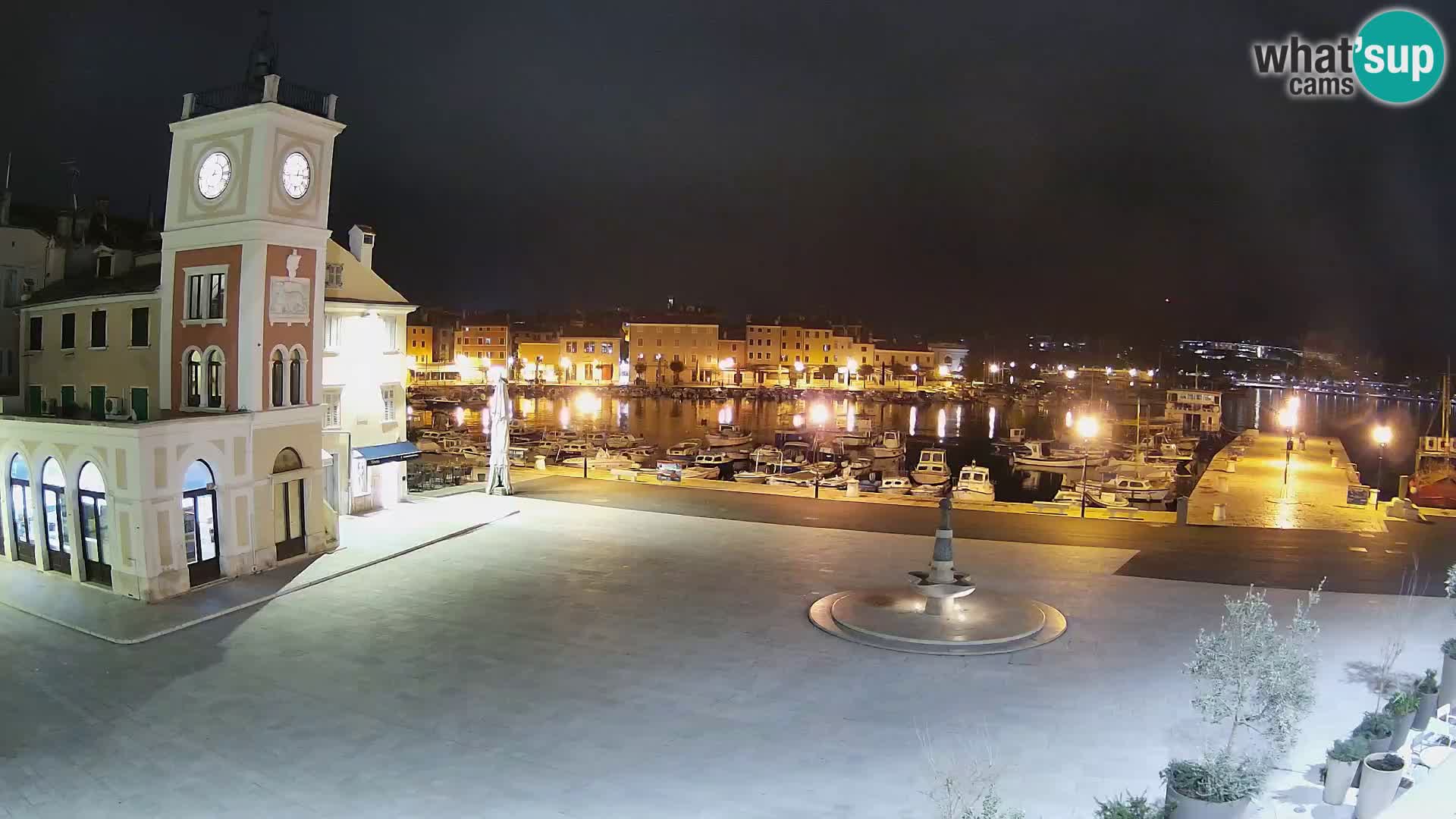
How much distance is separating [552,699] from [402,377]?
13.7 m

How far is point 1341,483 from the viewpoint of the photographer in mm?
28312

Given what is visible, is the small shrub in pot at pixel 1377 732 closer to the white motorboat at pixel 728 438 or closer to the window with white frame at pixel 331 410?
the window with white frame at pixel 331 410

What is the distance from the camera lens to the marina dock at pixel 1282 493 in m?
21.9

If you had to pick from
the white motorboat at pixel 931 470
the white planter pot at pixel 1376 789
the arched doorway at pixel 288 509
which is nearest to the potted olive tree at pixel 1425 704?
the white planter pot at pixel 1376 789

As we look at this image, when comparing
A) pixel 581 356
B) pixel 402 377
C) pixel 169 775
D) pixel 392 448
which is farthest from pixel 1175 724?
pixel 581 356

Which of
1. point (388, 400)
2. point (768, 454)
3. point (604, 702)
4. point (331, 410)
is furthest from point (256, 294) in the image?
point (768, 454)

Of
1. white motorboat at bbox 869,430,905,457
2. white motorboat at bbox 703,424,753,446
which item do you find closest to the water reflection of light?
white motorboat at bbox 703,424,753,446

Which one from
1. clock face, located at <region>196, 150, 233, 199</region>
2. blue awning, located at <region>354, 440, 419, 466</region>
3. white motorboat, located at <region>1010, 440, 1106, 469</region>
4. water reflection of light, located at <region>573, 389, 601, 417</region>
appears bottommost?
white motorboat, located at <region>1010, 440, 1106, 469</region>

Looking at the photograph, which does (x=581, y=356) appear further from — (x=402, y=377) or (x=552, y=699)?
(x=552, y=699)

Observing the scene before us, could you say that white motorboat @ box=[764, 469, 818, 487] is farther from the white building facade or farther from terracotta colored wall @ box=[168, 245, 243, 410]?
terracotta colored wall @ box=[168, 245, 243, 410]

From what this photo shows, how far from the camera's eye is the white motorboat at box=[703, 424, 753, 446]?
6366 centimetres

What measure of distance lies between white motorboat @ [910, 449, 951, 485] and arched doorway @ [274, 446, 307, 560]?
1313 inches

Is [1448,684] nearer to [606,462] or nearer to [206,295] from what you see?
[206,295]

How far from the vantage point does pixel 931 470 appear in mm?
49312
